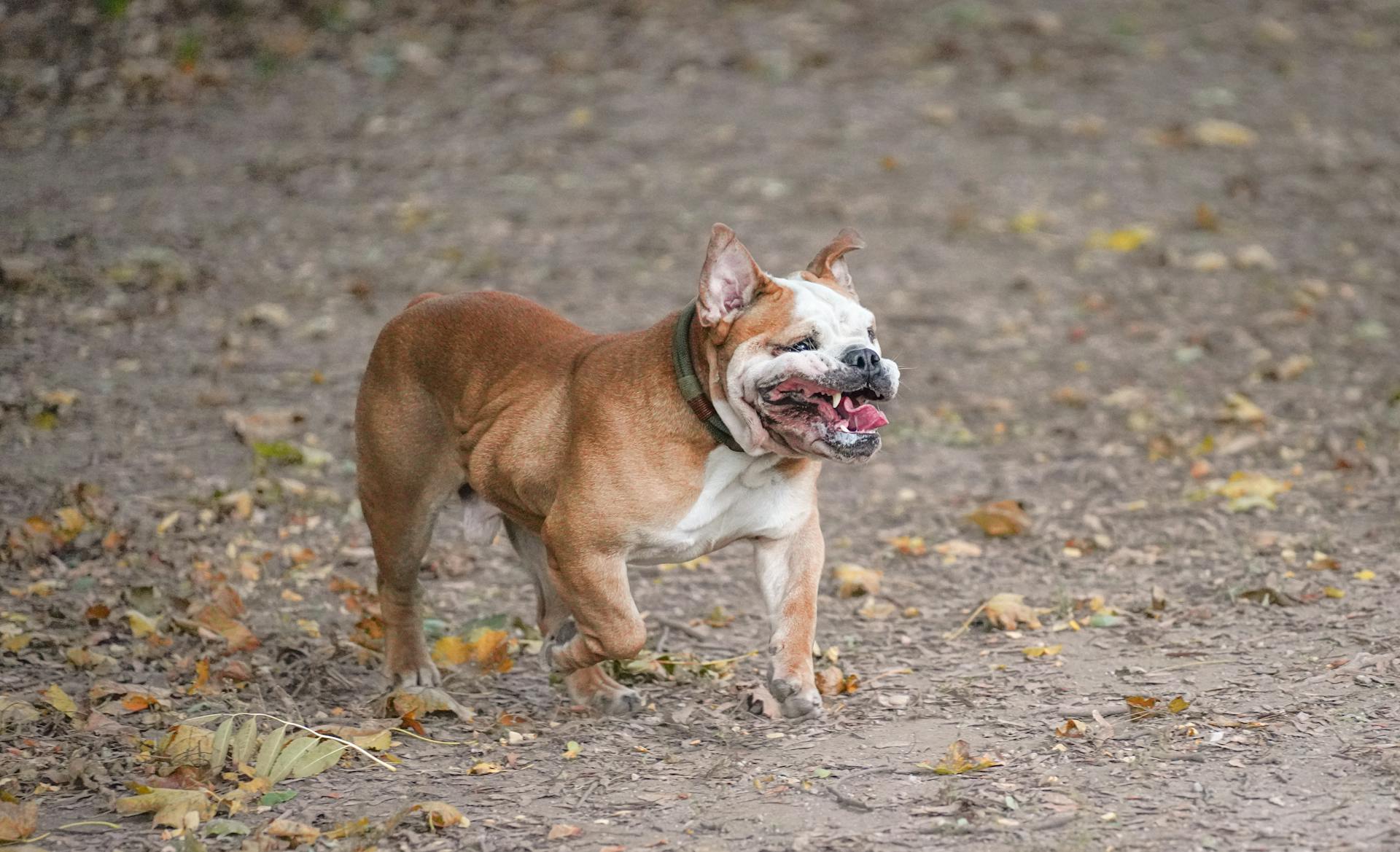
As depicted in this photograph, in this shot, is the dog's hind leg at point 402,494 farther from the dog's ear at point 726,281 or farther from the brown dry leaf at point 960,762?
the brown dry leaf at point 960,762

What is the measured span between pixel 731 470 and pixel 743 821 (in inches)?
44.0

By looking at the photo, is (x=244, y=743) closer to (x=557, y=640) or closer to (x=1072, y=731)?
(x=557, y=640)

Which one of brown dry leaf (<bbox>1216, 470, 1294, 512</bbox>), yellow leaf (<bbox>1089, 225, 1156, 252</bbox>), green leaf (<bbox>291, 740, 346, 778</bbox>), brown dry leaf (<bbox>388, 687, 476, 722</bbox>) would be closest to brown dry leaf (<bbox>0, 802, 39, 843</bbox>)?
green leaf (<bbox>291, 740, 346, 778</bbox>)

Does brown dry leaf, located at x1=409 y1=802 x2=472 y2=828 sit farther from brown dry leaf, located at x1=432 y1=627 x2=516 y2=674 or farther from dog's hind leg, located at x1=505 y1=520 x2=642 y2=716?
brown dry leaf, located at x1=432 y1=627 x2=516 y2=674

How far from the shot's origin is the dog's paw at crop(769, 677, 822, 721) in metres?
5.10

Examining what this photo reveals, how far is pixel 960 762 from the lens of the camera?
4617mm

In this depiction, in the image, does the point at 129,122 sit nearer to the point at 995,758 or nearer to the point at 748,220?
the point at 748,220

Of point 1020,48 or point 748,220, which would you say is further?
point 1020,48

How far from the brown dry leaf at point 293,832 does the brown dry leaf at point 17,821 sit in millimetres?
624

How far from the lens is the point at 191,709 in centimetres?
530

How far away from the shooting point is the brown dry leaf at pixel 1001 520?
733 centimetres

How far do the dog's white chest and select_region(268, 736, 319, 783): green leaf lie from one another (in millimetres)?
1157

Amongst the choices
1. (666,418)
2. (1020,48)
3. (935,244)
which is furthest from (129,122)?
(666,418)

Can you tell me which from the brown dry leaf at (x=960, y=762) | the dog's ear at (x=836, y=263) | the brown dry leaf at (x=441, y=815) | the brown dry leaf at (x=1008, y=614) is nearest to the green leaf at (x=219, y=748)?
the brown dry leaf at (x=441, y=815)
